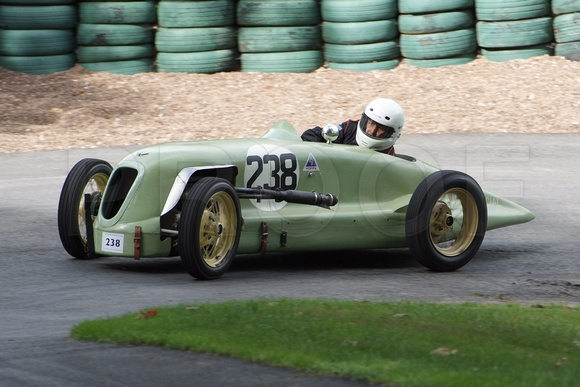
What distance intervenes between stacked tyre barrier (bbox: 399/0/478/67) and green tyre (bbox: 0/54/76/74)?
19.8 feet

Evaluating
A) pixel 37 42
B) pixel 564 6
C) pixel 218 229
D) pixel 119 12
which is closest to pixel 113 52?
pixel 119 12

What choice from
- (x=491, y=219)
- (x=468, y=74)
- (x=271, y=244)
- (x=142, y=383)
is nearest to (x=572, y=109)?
(x=468, y=74)

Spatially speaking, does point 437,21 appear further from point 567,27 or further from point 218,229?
point 218,229

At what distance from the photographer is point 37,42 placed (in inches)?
698

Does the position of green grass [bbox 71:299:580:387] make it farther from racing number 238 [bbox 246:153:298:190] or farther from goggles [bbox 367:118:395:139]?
goggles [bbox 367:118:395:139]

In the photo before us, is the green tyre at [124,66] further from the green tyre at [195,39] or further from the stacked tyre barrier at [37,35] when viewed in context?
the stacked tyre barrier at [37,35]

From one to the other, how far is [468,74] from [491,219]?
9500mm

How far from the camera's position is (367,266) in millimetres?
8297

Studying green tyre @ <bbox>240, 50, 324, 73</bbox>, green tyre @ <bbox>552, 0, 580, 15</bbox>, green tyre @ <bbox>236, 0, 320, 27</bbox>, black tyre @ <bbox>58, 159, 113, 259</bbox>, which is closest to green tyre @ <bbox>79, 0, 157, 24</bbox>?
green tyre @ <bbox>236, 0, 320, 27</bbox>

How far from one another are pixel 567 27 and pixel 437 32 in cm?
221

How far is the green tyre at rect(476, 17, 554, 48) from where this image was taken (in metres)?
17.4

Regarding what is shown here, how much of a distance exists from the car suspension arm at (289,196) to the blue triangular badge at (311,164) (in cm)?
22

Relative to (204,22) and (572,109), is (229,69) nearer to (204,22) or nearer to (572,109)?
(204,22)

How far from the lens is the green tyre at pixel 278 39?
57.8ft
